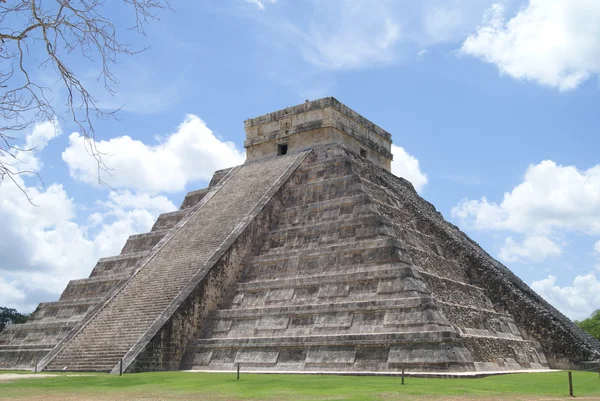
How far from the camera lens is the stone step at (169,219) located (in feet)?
75.9

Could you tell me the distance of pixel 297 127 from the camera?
2378 centimetres

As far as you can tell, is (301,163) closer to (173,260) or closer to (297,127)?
(297,127)

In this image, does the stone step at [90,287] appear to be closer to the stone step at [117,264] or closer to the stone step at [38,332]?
the stone step at [117,264]

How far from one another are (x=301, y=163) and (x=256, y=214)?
346cm

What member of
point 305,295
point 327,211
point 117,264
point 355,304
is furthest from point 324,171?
point 117,264

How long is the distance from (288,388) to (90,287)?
483 inches

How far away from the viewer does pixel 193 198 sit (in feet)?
80.8

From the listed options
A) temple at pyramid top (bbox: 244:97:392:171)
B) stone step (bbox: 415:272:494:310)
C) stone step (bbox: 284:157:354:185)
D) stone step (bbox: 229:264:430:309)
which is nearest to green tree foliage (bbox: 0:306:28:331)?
temple at pyramid top (bbox: 244:97:392:171)

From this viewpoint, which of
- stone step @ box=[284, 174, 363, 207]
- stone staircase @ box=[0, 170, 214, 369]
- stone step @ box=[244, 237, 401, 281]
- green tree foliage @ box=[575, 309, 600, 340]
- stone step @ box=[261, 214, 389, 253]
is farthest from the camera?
green tree foliage @ box=[575, 309, 600, 340]

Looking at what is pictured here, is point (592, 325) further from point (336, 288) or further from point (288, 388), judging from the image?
point (288, 388)

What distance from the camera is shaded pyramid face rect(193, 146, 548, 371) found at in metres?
13.6

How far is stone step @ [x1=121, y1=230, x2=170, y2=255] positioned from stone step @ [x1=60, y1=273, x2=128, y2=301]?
1.74 metres

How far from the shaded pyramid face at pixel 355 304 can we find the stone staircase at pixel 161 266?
141cm

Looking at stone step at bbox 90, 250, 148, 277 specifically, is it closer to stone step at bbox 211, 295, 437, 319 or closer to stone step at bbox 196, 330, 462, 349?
stone step at bbox 211, 295, 437, 319
